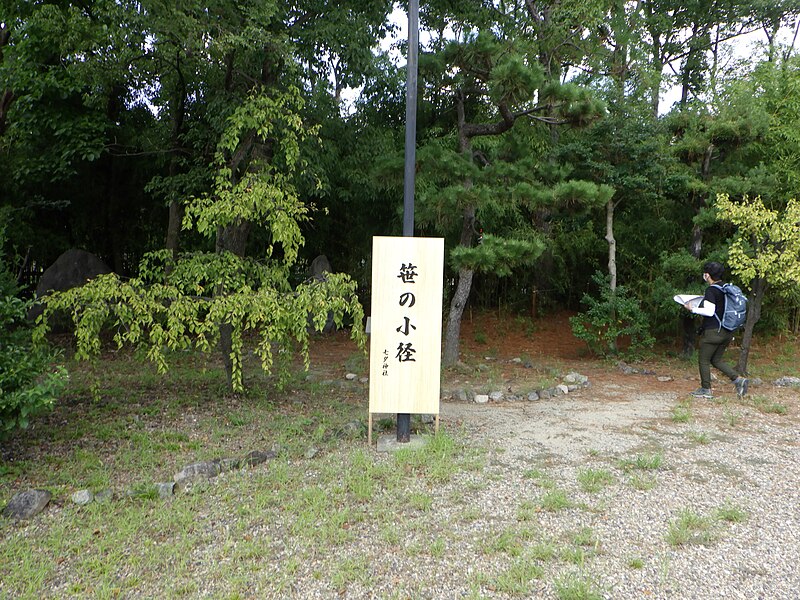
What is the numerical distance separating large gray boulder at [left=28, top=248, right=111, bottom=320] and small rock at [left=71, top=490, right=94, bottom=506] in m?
6.81

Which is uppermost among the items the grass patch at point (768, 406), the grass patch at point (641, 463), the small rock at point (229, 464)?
the grass patch at point (641, 463)

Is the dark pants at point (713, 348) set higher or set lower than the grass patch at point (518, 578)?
higher

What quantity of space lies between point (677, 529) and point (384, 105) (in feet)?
19.7

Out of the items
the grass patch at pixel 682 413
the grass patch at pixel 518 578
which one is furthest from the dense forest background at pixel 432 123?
the grass patch at pixel 518 578

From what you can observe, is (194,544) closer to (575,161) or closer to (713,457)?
(713,457)

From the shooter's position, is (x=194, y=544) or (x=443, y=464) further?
(x=443, y=464)

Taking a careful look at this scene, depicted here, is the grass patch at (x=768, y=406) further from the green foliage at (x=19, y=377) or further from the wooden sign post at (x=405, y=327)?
the green foliage at (x=19, y=377)

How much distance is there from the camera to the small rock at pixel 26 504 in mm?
3035

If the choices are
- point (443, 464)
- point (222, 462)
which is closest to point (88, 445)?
point (222, 462)

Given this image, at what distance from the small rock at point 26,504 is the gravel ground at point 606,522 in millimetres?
1649

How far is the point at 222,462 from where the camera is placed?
12.2 feet

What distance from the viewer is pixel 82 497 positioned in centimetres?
322

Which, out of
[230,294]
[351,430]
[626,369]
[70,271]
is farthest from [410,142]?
[70,271]

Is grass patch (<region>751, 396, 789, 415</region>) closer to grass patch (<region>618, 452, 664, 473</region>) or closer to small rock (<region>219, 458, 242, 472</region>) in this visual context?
grass patch (<region>618, 452, 664, 473</region>)
